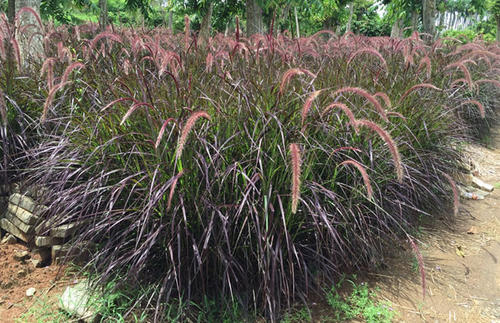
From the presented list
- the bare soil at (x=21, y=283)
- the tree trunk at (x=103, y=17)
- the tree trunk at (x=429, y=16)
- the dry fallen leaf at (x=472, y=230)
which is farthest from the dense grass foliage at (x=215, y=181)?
the tree trunk at (x=429, y=16)

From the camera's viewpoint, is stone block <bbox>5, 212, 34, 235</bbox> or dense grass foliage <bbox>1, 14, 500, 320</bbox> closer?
dense grass foliage <bbox>1, 14, 500, 320</bbox>

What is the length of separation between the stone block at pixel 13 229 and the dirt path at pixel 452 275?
2.40 metres

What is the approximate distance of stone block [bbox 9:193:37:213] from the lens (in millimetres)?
2586

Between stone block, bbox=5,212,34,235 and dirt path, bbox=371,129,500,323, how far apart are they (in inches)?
92.8

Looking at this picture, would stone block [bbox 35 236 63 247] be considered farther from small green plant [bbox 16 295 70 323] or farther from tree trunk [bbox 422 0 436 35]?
tree trunk [bbox 422 0 436 35]

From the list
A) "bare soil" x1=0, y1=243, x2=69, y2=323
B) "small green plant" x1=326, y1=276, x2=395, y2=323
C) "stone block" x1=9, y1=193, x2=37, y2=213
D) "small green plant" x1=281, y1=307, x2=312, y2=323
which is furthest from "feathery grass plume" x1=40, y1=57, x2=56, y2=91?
"small green plant" x1=326, y1=276, x2=395, y2=323

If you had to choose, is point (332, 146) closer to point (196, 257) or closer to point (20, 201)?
point (196, 257)

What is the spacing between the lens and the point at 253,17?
8.84m

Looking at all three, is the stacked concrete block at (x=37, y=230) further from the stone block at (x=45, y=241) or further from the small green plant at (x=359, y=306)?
the small green plant at (x=359, y=306)

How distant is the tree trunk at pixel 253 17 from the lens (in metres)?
8.74

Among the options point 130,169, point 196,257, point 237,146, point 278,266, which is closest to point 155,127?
point 130,169

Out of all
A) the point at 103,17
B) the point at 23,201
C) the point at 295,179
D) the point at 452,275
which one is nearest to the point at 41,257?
the point at 23,201

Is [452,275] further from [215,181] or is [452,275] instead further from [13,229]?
[13,229]

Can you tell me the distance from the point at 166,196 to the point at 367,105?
187 centimetres
